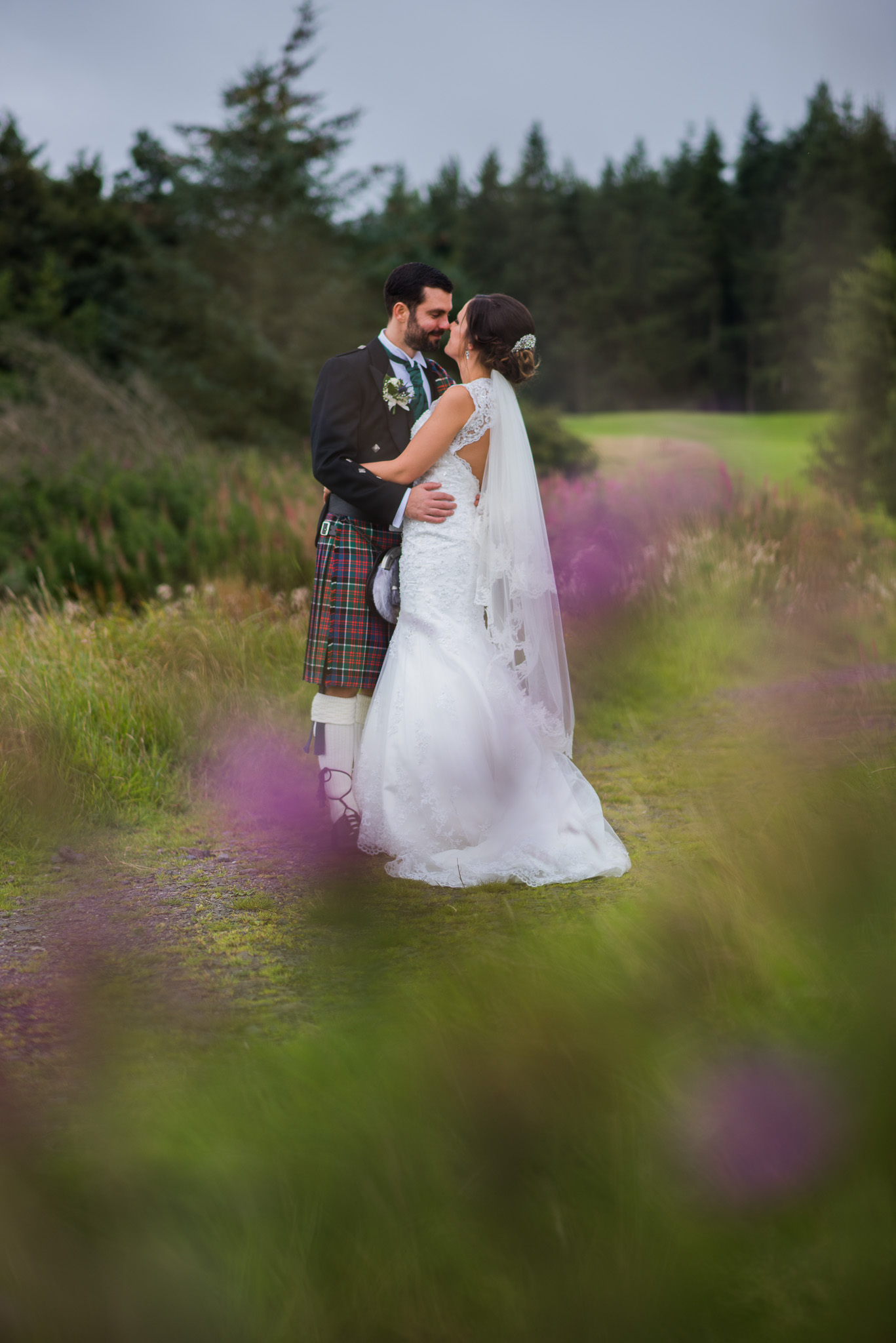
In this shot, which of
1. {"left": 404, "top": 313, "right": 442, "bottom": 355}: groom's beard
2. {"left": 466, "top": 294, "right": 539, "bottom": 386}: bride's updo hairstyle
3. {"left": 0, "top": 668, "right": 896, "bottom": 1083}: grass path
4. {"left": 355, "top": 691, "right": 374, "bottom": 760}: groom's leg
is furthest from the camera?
{"left": 355, "top": 691, "right": 374, "bottom": 760}: groom's leg

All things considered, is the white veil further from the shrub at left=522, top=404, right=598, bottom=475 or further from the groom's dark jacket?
the shrub at left=522, top=404, right=598, bottom=475

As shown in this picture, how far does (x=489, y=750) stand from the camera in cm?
396

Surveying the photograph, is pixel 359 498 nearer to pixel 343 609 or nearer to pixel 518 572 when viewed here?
pixel 343 609

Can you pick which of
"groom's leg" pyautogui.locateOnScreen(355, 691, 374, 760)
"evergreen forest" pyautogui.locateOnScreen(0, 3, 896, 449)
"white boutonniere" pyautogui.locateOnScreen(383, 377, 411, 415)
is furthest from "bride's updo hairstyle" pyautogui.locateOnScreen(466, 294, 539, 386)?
"evergreen forest" pyautogui.locateOnScreen(0, 3, 896, 449)

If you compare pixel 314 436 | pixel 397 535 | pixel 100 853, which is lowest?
pixel 100 853

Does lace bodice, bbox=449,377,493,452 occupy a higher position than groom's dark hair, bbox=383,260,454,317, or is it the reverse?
groom's dark hair, bbox=383,260,454,317

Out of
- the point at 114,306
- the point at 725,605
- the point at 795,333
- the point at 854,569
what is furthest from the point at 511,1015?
the point at 795,333

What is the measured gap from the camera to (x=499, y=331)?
380cm

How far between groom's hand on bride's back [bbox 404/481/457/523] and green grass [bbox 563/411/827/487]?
761 inches

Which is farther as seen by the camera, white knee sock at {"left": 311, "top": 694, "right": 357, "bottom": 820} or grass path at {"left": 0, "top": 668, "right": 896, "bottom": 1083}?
white knee sock at {"left": 311, "top": 694, "right": 357, "bottom": 820}

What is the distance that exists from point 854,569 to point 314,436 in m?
5.36

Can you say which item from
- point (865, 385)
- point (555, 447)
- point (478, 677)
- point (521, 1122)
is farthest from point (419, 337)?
point (555, 447)

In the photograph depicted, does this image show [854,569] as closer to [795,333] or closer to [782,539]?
[782,539]

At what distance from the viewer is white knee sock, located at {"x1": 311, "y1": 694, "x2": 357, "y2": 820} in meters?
4.26
